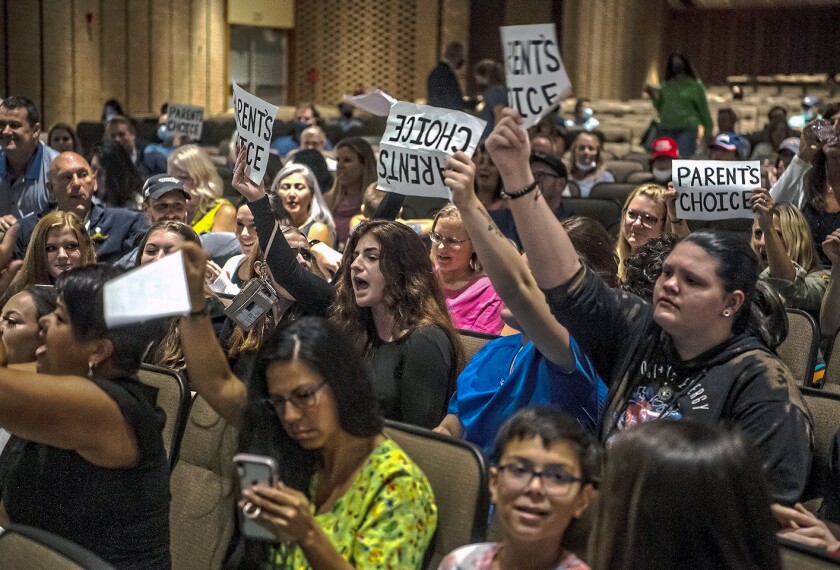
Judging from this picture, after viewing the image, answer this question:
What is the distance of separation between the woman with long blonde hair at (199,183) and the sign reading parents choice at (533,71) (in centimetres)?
289

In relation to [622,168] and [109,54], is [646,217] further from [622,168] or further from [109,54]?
[109,54]

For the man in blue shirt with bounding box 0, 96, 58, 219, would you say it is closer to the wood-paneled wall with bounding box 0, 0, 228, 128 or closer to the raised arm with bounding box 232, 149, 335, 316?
the raised arm with bounding box 232, 149, 335, 316

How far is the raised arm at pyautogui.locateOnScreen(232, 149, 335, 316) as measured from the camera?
349 centimetres

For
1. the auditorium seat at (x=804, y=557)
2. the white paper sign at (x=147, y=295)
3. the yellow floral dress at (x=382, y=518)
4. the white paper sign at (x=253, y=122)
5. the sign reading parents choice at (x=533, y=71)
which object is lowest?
the yellow floral dress at (x=382, y=518)

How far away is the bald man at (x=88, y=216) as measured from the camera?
4863 millimetres

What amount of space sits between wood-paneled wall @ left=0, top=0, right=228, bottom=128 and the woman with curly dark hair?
12.4 metres

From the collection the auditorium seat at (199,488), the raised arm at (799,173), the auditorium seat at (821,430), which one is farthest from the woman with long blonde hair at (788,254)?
the auditorium seat at (199,488)

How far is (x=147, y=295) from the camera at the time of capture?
67.9 inches

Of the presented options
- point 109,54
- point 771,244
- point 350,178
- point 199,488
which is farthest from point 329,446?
point 109,54

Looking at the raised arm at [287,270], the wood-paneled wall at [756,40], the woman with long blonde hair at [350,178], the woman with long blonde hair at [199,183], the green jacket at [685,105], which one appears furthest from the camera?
the wood-paneled wall at [756,40]

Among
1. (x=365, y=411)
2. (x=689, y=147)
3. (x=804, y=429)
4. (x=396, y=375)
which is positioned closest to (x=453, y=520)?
(x=365, y=411)

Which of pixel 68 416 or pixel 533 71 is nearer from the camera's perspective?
pixel 68 416

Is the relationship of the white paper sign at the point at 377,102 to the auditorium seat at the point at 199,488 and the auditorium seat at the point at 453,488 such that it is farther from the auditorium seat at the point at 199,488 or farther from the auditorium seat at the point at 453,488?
the auditorium seat at the point at 453,488

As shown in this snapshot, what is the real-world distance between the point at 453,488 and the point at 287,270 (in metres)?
1.52
